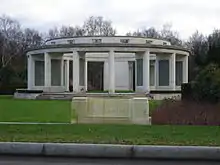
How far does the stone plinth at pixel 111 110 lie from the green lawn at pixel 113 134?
2737mm

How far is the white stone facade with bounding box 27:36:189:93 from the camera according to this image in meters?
47.1

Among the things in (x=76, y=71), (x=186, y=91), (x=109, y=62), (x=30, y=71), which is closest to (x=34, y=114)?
(x=186, y=91)

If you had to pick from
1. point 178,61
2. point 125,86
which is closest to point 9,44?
point 125,86

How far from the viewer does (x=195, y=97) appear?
944 inches

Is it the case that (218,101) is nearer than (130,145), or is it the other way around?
(130,145)

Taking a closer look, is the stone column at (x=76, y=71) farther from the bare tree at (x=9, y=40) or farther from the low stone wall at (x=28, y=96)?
the bare tree at (x=9, y=40)

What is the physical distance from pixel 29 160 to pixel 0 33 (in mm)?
78826

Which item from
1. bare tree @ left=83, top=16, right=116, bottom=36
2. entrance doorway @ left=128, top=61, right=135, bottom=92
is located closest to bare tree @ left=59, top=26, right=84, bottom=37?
bare tree @ left=83, top=16, right=116, bottom=36

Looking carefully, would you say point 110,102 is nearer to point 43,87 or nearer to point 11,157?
point 11,157

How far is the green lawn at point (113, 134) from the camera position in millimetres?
11404

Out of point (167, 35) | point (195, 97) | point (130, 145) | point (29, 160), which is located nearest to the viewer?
point (29, 160)

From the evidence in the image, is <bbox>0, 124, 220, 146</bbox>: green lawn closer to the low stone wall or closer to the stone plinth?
the stone plinth

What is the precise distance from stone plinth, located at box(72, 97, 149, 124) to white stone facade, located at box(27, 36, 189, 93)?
1117 inches

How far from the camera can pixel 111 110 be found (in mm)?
17625
